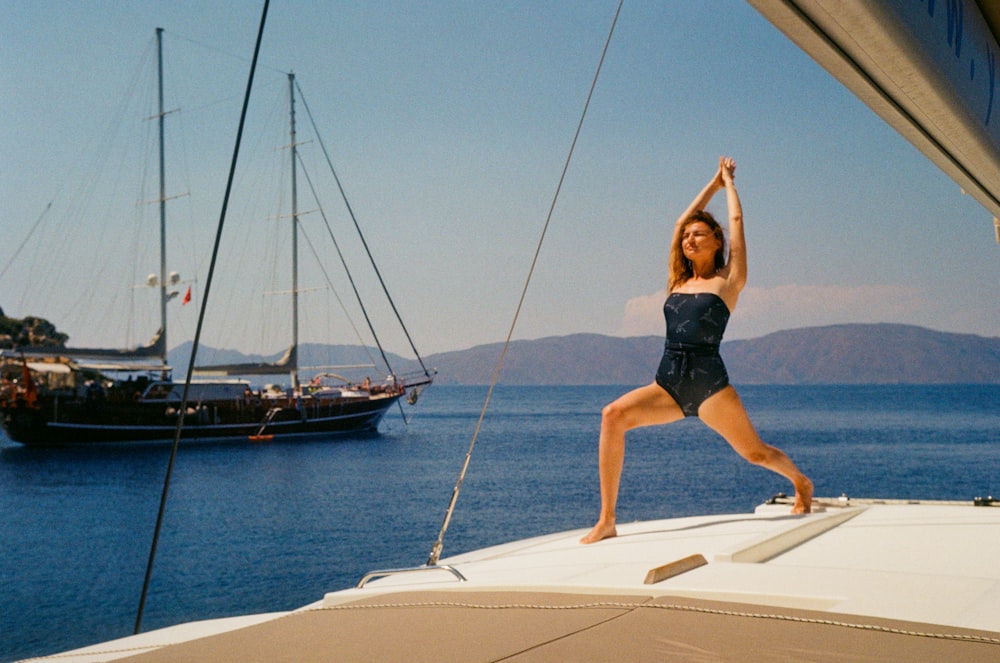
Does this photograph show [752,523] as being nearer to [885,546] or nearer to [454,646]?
[885,546]

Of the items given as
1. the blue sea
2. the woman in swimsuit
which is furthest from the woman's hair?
the blue sea

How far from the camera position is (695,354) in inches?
112

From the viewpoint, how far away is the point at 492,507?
83.1 feet

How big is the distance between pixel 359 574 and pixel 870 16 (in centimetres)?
1746

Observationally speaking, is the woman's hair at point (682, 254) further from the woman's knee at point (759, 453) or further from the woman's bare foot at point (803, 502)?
the woman's bare foot at point (803, 502)

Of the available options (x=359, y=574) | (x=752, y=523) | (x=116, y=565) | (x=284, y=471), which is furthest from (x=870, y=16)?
(x=284, y=471)

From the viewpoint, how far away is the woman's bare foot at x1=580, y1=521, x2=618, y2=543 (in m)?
2.72

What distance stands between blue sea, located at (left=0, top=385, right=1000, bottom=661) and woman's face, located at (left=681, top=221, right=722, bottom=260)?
39.8 feet

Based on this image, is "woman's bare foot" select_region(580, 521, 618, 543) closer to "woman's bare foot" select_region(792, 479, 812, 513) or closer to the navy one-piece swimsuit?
the navy one-piece swimsuit

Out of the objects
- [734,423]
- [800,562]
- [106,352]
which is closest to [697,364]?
[734,423]

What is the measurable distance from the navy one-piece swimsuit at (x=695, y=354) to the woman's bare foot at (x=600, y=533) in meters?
0.39

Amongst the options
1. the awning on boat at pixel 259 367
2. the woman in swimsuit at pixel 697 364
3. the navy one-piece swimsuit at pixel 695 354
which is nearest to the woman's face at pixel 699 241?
the woman in swimsuit at pixel 697 364

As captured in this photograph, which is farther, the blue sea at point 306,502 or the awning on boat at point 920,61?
the blue sea at point 306,502

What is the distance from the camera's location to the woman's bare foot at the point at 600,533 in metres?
2.72
